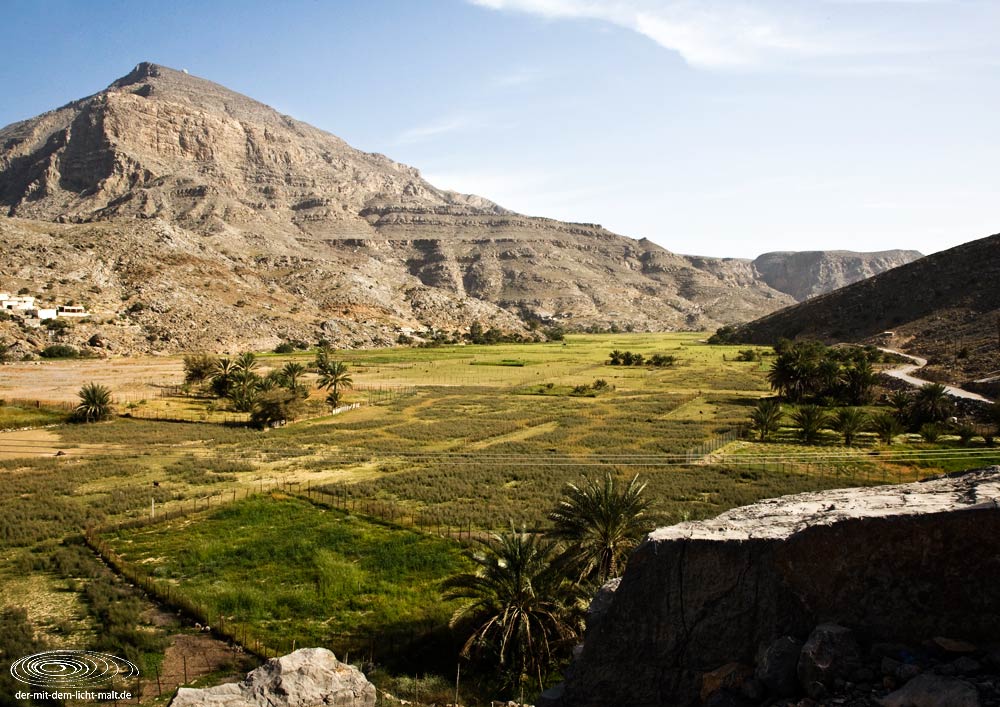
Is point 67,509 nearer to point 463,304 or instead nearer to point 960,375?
point 960,375

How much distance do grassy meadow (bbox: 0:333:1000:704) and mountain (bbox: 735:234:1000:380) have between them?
31.3 metres

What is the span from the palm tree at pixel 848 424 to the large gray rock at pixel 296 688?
42790 millimetres

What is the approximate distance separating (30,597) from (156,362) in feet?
276

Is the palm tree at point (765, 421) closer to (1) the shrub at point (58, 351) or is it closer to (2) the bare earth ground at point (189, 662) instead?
(2) the bare earth ground at point (189, 662)

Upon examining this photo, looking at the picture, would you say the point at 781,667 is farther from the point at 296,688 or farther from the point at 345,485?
the point at 345,485

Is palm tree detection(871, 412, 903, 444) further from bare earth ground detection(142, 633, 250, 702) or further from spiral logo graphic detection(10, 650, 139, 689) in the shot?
spiral logo graphic detection(10, 650, 139, 689)

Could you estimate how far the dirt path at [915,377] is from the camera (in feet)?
187

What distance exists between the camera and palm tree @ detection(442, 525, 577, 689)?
54.7ft

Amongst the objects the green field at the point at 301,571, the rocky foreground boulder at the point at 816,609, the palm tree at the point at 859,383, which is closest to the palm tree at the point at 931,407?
the palm tree at the point at 859,383

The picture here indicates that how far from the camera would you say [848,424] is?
47375mm

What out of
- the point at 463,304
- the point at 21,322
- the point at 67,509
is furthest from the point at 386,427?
the point at 463,304

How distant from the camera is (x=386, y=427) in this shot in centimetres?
5744

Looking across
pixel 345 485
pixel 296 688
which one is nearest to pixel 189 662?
pixel 296 688

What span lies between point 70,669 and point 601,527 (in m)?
14.9
